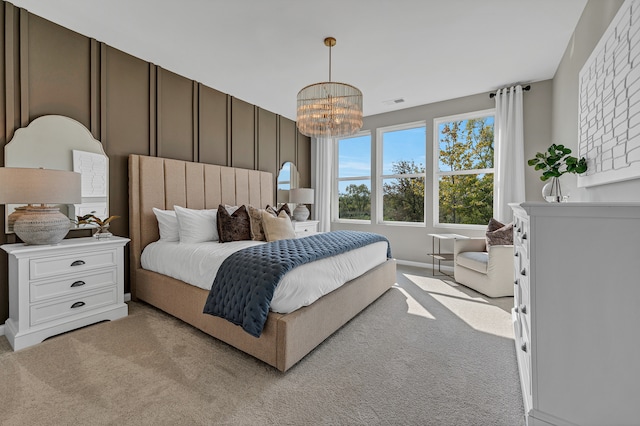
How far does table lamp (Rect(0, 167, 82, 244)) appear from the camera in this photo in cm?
206

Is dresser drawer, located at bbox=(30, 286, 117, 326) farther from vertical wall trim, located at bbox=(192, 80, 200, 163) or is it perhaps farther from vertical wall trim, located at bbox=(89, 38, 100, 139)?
vertical wall trim, located at bbox=(192, 80, 200, 163)

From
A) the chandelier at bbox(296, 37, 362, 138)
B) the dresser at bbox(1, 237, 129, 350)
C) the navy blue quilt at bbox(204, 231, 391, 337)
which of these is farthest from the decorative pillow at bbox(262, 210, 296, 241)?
the dresser at bbox(1, 237, 129, 350)

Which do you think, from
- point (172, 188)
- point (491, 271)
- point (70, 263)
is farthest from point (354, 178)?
point (70, 263)

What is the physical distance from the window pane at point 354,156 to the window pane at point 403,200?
0.53m

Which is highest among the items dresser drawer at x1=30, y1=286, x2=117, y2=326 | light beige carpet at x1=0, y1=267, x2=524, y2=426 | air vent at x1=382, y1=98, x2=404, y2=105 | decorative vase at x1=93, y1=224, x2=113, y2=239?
air vent at x1=382, y1=98, x2=404, y2=105

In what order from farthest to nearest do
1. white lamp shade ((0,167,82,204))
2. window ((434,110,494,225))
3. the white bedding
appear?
window ((434,110,494,225)), white lamp shade ((0,167,82,204)), the white bedding

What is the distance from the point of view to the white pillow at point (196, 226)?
296cm

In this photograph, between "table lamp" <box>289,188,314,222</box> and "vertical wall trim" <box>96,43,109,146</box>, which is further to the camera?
"table lamp" <box>289,188,314,222</box>

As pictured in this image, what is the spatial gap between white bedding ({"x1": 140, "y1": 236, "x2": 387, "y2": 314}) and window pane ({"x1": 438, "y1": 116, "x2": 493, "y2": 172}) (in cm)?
228

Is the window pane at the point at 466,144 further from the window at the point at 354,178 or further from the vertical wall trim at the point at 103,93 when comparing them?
the vertical wall trim at the point at 103,93

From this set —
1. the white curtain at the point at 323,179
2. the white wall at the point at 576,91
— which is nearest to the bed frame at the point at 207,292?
the white curtain at the point at 323,179

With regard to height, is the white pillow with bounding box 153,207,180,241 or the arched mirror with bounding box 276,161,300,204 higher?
the arched mirror with bounding box 276,161,300,204

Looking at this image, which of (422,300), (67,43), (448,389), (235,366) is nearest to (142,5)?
(67,43)

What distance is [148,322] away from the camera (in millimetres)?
2586
